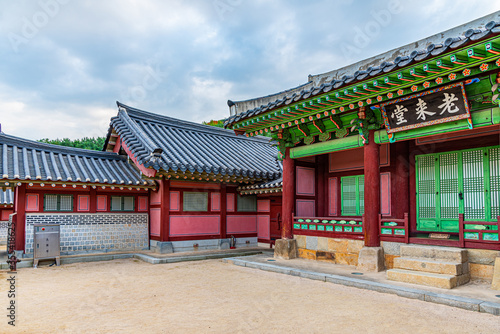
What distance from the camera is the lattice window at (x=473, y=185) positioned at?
7.53 m

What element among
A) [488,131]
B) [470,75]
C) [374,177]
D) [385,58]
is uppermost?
[385,58]

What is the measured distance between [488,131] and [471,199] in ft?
4.94

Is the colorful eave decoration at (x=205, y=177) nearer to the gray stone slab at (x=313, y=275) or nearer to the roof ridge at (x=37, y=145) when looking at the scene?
the roof ridge at (x=37, y=145)

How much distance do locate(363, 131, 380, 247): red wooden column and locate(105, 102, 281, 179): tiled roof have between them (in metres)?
5.46

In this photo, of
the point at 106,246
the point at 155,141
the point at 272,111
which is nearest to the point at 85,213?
the point at 106,246

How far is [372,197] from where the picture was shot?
26.1 feet

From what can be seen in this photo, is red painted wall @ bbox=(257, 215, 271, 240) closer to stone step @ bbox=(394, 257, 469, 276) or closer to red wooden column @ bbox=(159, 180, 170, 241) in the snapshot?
red wooden column @ bbox=(159, 180, 170, 241)

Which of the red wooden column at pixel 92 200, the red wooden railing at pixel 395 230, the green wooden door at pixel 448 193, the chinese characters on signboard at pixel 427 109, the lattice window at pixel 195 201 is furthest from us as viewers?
the lattice window at pixel 195 201

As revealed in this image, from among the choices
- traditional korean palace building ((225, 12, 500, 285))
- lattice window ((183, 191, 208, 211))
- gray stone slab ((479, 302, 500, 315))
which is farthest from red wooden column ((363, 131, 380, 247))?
lattice window ((183, 191, 208, 211))

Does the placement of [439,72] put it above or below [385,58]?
below

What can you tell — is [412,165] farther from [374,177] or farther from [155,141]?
[155,141]

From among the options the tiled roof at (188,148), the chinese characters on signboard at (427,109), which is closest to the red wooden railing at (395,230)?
the chinese characters on signboard at (427,109)

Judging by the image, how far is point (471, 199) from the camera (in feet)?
25.1

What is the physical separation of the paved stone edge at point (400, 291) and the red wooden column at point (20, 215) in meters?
7.06
